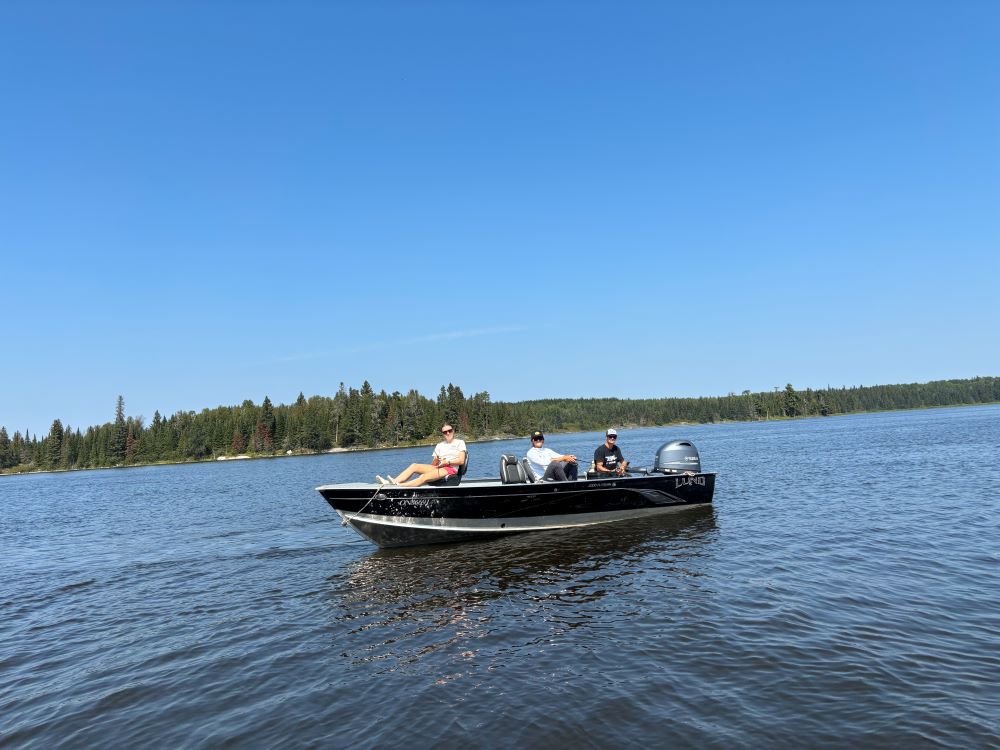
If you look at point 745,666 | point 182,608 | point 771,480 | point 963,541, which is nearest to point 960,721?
point 745,666

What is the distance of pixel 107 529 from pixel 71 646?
17846mm

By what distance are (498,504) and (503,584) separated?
418 centimetres

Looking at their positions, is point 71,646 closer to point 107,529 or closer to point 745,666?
point 745,666

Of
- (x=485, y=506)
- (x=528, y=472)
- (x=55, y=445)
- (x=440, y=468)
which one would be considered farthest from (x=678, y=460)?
(x=55, y=445)

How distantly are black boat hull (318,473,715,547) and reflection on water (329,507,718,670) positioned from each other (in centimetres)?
37

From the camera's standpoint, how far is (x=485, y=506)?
15.6 m

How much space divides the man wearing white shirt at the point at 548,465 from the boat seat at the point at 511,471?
1.65ft

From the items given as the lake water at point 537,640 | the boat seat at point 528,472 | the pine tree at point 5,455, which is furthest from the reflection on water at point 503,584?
the pine tree at point 5,455

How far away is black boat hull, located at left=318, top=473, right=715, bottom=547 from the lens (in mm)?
14695

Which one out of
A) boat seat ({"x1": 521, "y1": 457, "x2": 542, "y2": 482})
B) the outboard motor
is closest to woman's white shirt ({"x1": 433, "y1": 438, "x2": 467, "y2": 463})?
boat seat ({"x1": 521, "y1": 457, "x2": 542, "y2": 482})

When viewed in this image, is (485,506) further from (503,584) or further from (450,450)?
(503,584)

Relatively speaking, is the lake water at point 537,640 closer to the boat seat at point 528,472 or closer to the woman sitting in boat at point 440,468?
the boat seat at point 528,472

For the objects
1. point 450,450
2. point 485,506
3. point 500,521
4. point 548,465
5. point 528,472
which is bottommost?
point 500,521

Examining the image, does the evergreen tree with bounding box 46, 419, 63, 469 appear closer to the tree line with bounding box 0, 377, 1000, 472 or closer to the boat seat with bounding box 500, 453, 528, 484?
the tree line with bounding box 0, 377, 1000, 472
